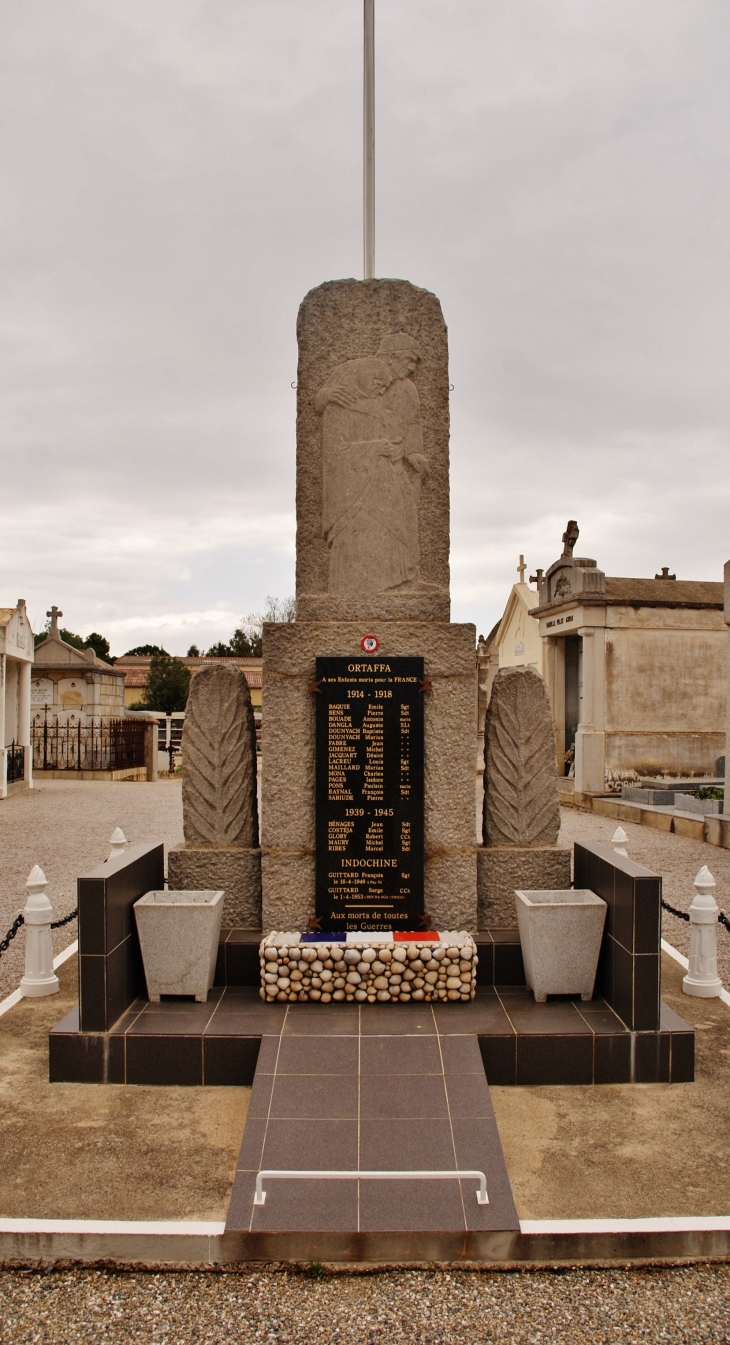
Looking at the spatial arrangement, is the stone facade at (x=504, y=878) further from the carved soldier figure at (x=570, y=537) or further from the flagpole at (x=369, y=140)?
the carved soldier figure at (x=570, y=537)

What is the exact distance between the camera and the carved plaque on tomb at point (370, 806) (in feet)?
15.9

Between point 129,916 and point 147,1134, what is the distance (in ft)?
3.89

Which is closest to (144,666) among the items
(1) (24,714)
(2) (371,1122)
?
(1) (24,714)

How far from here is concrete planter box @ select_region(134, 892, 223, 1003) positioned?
14.4 ft

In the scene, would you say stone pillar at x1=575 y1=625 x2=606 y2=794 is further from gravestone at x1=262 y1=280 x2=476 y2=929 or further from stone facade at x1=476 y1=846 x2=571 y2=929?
gravestone at x1=262 y1=280 x2=476 y2=929

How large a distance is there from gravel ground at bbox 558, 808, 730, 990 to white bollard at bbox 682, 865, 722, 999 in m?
0.45

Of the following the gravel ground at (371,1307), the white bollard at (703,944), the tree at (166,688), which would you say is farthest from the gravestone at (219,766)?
the tree at (166,688)

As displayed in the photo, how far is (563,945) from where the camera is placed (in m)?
4.44

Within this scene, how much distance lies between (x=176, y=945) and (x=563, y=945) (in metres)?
2.03

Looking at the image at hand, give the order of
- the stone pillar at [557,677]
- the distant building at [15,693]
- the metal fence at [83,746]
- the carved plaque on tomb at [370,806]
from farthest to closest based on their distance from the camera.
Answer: the metal fence at [83,746] < the stone pillar at [557,677] < the distant building at [15,693] < the carved plaque on tomb at [370,806]

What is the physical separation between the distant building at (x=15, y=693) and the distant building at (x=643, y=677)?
10904 mm

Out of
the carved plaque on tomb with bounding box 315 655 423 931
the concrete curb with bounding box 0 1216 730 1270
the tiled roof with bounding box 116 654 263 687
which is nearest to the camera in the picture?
the concrete curb with bounding box 0 1216 730 1270

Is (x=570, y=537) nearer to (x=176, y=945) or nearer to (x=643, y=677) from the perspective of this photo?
(x=643, y=677)

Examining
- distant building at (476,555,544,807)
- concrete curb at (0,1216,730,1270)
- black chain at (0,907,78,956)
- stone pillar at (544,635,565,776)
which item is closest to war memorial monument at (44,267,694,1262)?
concrete curb at (0,1216,730,1270)
